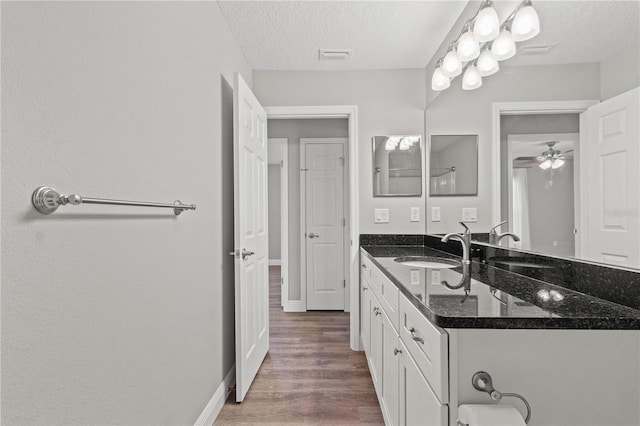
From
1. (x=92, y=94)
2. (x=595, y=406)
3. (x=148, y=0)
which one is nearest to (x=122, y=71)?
(x=92, y=94)

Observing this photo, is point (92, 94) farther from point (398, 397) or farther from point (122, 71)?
point (398, 397)

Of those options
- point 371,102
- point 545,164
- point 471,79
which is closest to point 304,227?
point 371,102

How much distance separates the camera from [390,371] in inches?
63.0

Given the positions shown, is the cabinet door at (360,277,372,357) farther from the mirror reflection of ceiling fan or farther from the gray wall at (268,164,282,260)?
the gray wall at (268,164,282,260)

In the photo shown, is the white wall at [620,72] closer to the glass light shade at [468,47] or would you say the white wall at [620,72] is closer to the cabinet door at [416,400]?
the glass light shade at [468,47]

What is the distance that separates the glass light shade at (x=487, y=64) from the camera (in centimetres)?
171

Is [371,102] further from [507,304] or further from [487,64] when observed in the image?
[507,304]

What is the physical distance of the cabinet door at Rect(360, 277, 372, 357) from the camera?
93.2 inches

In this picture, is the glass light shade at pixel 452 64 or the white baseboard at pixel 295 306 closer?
the glass light shade at pixel 452 64

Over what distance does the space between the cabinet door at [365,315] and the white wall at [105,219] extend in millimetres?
1137

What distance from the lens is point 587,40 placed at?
3.76 feet

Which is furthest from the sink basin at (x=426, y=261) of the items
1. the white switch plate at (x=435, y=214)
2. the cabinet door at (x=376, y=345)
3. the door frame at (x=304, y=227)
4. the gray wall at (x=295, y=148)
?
the gray wall at (x=295, y=148)

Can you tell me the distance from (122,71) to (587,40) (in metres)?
1.60

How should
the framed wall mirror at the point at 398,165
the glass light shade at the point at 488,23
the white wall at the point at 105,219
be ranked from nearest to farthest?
the white wall at the point at 105,219 < the glass light shade at the point at 488,23 < the framed wall mirror at the point at 398,165
